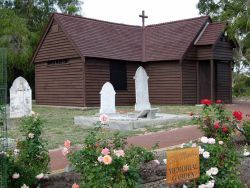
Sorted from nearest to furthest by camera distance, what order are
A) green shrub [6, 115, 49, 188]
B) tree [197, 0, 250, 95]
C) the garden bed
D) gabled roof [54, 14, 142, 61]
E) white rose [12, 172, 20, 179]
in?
white rose [12, 172, 20, 179] → green shrub [6, 115, 49, 188] → the garden bed → tree [197, 0, 250, 95] → gabled roof [54, 14, 142, 61]

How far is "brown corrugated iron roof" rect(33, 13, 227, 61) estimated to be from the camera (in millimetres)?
26891

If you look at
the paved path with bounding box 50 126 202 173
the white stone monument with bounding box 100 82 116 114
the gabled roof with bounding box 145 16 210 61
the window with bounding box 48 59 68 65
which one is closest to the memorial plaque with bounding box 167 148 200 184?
the paved path with bounding box 50 126 202 173

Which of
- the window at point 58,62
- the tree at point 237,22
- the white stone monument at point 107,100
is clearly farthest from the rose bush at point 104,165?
the window at point 58,62

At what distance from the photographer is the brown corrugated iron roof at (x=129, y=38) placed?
26.9 metres

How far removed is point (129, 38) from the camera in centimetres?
3019

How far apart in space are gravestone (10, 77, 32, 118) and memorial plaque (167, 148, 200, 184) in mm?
15893

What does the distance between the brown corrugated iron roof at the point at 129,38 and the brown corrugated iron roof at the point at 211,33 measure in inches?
2.8

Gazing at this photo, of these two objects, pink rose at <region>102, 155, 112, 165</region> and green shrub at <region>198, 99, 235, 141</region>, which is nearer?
pink rose at <region>102, 155, 112, 165</region>

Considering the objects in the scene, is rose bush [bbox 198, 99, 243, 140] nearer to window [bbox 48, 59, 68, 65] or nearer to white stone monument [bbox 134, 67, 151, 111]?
white stone monument [bbox 134, 67, 151, 111]

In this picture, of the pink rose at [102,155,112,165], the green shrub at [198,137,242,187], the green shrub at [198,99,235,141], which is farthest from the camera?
the green shrub at [198,99,235,141]

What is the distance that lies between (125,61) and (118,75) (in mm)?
1030

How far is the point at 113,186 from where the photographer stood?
5383 millimetres

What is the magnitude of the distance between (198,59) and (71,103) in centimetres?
854

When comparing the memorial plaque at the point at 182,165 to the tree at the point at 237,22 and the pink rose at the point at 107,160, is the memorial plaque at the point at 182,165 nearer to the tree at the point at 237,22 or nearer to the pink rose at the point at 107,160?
the pink rose at the point at 107,160
